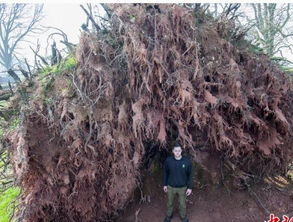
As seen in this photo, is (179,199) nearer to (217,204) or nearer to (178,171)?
(178,171)

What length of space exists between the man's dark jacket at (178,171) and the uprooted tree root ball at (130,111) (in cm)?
34

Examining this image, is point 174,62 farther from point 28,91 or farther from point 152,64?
point 28,91

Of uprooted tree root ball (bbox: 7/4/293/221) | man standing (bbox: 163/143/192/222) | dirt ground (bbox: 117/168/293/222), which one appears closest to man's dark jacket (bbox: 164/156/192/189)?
man standing (bbox: 163/143/192/222)

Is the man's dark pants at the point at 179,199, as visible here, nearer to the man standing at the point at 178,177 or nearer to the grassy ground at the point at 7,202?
the man standing at the point at 178,177

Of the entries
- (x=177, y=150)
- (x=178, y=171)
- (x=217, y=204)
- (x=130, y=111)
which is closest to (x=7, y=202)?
(x=130, y=111)

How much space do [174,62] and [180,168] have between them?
1974mm

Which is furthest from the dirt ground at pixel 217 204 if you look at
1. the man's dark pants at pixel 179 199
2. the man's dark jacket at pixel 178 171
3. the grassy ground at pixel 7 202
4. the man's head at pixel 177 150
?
the grassy ground at pixel 7 202

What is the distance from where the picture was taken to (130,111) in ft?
17.2

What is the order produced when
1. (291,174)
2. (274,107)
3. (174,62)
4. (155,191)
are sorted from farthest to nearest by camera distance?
(291,174)
(155,191)
(274,107)
(174,62)

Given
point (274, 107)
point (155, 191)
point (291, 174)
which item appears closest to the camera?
point (274, 107)

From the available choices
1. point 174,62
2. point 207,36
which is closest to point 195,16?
point 207,36

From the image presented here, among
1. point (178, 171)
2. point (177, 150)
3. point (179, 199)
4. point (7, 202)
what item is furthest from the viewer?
point (7, 202)

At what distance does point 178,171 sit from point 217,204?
1389mm

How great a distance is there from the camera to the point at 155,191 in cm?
620
